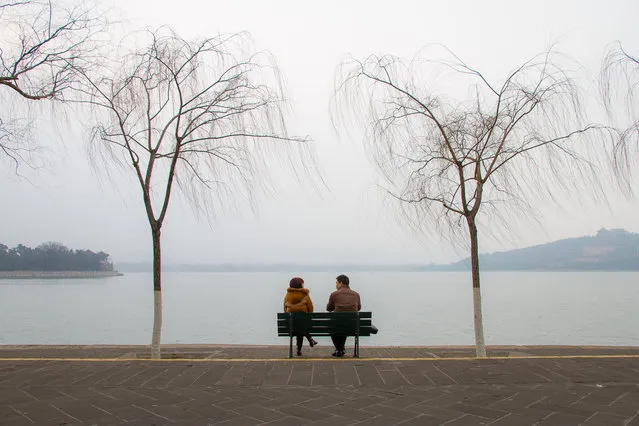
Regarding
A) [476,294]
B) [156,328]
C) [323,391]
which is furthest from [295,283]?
[476,294]

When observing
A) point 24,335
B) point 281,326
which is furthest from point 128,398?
point 24,335

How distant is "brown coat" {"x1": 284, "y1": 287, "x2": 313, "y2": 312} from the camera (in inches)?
300

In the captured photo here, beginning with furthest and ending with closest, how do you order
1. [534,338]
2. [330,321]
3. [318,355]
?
[534,338], [318,355], [330,321]

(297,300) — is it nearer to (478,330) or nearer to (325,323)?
(325,323)

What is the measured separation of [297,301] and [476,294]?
2971 mm

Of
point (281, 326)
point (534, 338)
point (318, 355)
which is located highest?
point (281, 326)

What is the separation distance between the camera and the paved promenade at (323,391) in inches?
173

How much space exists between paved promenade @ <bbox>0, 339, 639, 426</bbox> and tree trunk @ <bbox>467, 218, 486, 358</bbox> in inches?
37.2

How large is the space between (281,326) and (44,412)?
3526 mm

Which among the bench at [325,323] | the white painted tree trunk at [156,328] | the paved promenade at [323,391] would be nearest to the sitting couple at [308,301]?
the bench at [325,323]

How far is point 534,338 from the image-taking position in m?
28.4

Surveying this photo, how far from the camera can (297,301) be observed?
7.72 meters

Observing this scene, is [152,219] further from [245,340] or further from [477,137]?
[245,340]

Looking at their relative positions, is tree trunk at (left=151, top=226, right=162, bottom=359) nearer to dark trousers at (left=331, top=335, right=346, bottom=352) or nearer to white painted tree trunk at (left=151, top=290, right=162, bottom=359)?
white painted tree trunk at (left=151, top=290, right=162, bottom=359)
